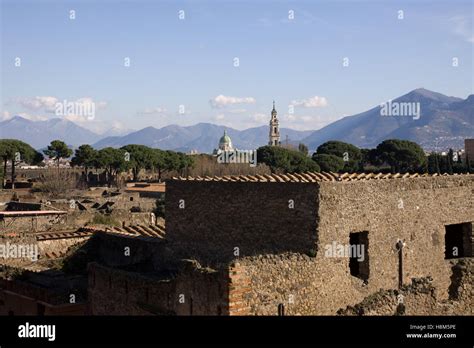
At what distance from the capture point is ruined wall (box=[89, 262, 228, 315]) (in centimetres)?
914

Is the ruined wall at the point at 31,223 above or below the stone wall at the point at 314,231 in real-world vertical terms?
below

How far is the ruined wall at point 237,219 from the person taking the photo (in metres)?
10.9

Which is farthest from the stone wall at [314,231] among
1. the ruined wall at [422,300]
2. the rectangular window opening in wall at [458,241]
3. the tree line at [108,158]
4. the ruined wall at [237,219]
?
the tree line at [108,158]

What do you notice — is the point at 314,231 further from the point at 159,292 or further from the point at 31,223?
the point at 31,223

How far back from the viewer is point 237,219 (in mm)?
11891

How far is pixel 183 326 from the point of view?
19.6 ft

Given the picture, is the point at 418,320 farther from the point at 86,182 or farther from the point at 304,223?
the point at 86,182

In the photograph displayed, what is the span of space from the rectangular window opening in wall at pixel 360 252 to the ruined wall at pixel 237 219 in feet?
4.70

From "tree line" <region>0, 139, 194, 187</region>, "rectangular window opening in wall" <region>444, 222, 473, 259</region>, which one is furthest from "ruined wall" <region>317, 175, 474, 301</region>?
"tree line" <region>0, 139, 194, 187</region>

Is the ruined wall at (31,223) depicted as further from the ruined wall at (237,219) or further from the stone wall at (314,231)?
the stone wall at (314,231)

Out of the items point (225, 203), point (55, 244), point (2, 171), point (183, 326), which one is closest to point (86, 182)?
point (2, 171)

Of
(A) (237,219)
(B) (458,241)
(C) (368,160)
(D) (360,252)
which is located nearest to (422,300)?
(D) (360,252)

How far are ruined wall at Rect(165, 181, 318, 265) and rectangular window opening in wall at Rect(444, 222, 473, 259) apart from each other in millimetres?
A: 5451

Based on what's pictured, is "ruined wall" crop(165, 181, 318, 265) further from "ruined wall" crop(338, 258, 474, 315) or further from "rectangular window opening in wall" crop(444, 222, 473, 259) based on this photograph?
"rectangular window opening in wall" crop(444, 222, 473, 259)
